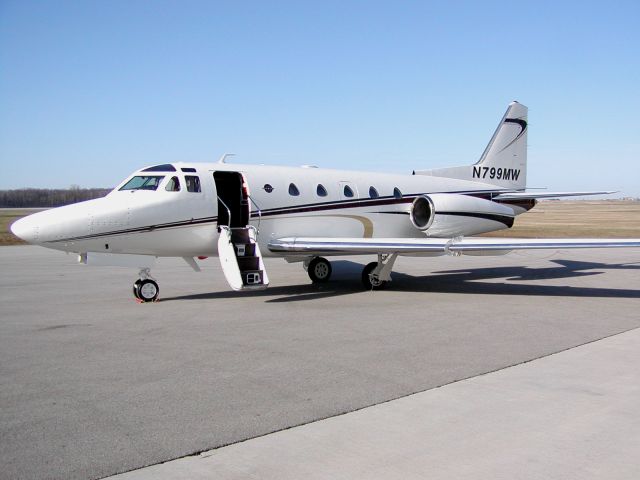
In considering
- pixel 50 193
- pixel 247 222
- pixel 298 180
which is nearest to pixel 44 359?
pixel 247 222

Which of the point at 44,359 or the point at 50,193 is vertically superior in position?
the point at 50,193

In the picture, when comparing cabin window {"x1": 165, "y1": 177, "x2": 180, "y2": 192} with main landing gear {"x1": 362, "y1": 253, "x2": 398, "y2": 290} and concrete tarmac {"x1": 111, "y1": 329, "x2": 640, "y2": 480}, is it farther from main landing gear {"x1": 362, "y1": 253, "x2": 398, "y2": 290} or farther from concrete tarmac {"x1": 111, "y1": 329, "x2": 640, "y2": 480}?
concrete tarmac {"x1": 111, "y1": 329, "x2": 640, "y2": 480}

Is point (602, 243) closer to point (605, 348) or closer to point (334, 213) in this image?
point (605, 348)

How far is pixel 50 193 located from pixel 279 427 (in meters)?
156

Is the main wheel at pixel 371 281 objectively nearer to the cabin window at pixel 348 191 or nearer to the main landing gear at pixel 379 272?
the main landing gear at pixel 379 272

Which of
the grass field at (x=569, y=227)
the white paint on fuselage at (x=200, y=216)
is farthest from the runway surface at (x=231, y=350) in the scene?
the grass field at (x=569, y=227)

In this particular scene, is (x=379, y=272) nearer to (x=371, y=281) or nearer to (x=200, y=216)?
(x=371, y=281)

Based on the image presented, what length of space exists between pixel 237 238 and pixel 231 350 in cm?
541

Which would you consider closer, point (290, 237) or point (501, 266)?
point (290, 237)

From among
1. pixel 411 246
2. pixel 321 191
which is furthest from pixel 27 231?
pixel 411 246

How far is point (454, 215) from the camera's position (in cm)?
1625

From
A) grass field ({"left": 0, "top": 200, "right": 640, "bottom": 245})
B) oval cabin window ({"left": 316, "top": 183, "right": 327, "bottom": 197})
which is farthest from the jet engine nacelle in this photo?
grass field ({"left": 0, "top": 200, "right": 640, "bottom": 245})

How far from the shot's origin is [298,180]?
573 inches

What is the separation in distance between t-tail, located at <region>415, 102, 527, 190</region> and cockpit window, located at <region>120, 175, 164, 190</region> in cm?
1007
